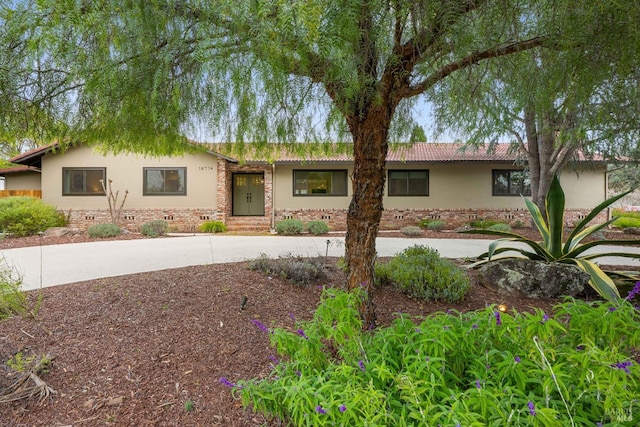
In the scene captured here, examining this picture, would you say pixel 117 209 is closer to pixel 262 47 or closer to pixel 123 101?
pixel 123 101

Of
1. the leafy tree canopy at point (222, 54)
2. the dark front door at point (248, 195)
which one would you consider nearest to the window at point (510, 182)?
the dark front door at point (248, 195)

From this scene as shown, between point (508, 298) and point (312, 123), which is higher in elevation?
point (312, 123)

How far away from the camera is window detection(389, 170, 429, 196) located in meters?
16.0

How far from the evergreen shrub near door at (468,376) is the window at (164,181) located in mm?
14477

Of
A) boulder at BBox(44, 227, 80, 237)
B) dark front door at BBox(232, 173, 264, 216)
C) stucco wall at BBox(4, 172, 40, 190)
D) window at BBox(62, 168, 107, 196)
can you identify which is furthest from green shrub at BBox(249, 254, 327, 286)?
stucco wall at BBox(4, 172, 40, 190)

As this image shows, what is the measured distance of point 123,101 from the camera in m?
2.67

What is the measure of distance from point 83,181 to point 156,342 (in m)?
15.0

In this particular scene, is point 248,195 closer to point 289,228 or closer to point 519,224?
point 289,228

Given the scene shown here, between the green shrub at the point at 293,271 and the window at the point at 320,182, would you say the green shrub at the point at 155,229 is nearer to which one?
the window at the point at 320,182

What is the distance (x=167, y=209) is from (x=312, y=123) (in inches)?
523

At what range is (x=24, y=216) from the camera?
37.7 feet

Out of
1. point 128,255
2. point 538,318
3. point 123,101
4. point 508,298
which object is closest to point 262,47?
point 123,101

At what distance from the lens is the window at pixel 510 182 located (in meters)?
15.9

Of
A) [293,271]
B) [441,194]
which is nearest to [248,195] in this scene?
[441,194]
